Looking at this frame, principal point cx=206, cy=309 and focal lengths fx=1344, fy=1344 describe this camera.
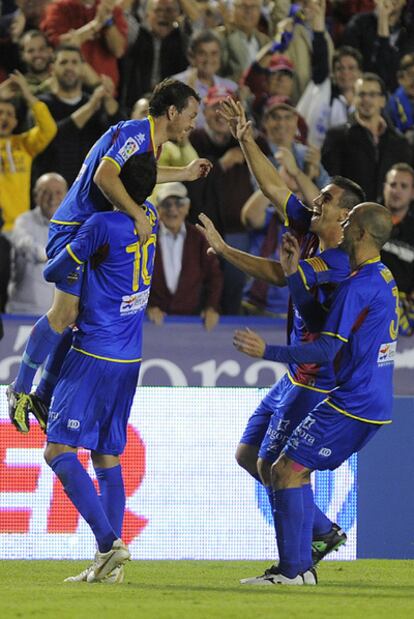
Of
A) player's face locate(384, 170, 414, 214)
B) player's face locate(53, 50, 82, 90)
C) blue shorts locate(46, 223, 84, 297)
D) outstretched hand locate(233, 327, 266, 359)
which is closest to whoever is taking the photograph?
outstretched hand locate(233, 327, 266, 359)

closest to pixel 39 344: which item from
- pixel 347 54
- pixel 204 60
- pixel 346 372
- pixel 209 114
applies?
pixel 346 372

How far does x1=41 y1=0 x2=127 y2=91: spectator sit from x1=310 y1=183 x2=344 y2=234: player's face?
267 inches

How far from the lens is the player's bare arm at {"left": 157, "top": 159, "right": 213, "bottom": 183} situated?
8109 millimetres

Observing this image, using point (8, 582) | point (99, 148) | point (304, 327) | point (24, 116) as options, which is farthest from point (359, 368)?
point (24, 116)

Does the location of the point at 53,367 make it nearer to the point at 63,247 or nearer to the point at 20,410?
the point at 20,410

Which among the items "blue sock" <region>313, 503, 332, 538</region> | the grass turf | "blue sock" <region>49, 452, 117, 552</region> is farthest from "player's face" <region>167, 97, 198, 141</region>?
the grass turf

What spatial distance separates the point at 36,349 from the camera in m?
7.65

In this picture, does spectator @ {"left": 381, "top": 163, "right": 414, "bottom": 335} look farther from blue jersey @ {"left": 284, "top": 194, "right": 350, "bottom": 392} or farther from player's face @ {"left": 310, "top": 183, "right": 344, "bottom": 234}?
player's face @ {"left": 310, "top": 183, "right": 344, "bottom": 234}

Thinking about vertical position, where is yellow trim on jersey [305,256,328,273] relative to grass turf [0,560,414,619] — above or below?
above

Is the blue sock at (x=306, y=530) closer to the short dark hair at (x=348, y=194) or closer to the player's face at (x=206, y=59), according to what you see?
the short dark hair at (x=348, y=194)

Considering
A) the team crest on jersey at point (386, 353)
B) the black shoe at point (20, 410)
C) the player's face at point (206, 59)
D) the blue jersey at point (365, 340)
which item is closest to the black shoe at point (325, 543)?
the blue jersey at point (365, 340)

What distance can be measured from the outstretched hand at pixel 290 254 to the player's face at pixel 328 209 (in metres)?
0.54

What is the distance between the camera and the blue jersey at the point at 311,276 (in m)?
7.58

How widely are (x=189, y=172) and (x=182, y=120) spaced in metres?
0.46
